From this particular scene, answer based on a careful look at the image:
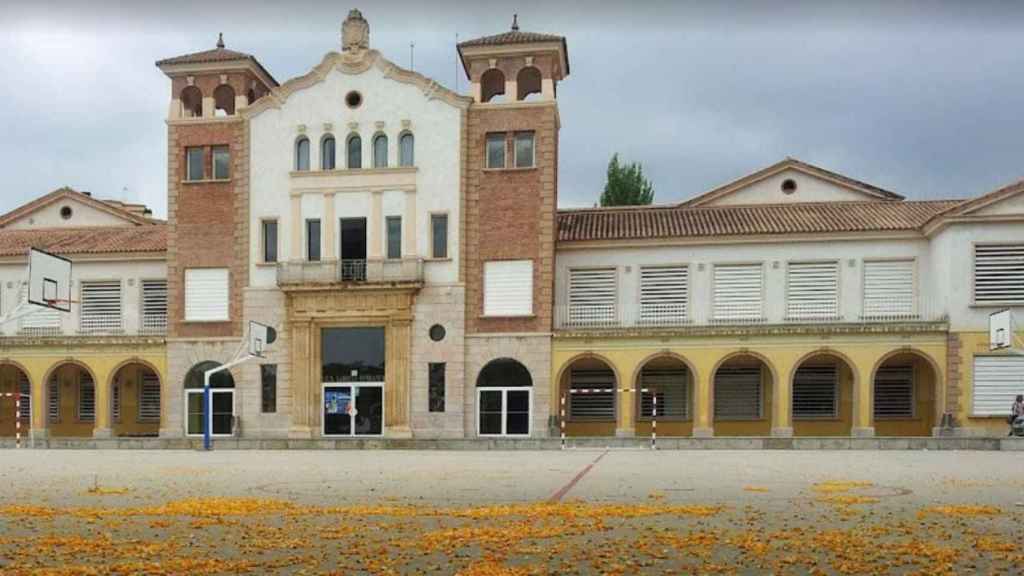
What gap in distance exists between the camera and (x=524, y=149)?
136 ft

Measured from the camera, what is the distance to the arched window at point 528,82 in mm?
42319

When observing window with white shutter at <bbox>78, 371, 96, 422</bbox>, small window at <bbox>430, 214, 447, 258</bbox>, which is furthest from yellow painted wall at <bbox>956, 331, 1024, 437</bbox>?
window with white shutter at <bbox>78, 371, 96, 422</bbox>

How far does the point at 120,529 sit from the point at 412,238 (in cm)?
3046

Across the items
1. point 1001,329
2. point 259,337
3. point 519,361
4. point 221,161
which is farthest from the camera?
point 221,161

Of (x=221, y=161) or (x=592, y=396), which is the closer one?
(x=592, y=396)

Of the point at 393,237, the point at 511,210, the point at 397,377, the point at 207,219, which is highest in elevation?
the point at 511,210

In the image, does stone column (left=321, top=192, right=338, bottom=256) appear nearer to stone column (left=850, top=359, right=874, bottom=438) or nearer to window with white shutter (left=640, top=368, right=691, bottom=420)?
window with white shutter (left=640, top=368, right=691, bottom=420)

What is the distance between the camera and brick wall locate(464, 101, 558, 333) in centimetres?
4072

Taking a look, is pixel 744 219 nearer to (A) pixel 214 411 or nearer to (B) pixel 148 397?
(A) pixel 214 411

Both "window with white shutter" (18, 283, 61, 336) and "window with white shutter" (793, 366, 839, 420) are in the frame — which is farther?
"window with white shutter" (18, 283, 61, 336)

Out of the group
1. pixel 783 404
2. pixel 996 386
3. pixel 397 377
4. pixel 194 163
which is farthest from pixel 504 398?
pixel 996 386

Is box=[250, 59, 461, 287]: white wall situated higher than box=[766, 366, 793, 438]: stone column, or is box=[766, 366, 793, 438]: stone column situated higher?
box=[250, 59, 461, 287]: white wall

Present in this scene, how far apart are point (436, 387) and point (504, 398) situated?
2.41 meters

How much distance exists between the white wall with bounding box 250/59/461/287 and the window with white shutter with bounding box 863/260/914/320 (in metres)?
14.3
